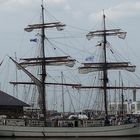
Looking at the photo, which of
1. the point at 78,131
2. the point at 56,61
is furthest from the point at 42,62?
the point at 78,131

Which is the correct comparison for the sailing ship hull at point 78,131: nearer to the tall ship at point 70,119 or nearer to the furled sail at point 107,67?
the tall ship at point 70,119

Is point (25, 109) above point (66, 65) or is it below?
below

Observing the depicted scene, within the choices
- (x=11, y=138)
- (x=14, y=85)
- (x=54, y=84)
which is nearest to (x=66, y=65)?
(x=54, y=84)

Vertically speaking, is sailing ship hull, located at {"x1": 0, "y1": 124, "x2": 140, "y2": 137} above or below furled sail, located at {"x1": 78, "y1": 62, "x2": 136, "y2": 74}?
below

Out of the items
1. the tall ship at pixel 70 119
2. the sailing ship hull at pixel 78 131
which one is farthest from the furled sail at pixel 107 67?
the sailing ship hull at pixel 78 131

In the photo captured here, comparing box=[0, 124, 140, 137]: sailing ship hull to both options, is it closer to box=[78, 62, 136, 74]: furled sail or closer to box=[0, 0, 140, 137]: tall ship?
box=[0, 0, 140, 137]: tall ship

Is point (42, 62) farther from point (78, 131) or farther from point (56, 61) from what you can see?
point (78, 131)

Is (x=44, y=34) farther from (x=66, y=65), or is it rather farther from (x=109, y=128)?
(x=109, y=128)

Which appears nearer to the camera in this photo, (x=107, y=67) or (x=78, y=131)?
(x=78, y=131)

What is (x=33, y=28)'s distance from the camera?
82.6m

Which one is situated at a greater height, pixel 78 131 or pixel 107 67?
pixel 107 67

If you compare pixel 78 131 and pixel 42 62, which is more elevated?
pixel 42 62

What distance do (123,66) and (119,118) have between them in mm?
8151

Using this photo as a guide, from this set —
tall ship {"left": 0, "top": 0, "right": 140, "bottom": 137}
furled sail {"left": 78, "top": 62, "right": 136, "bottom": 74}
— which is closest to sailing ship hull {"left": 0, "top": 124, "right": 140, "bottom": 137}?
tall ship {"left": 0, "top": 0, "right": 140, "bottom": 137}
